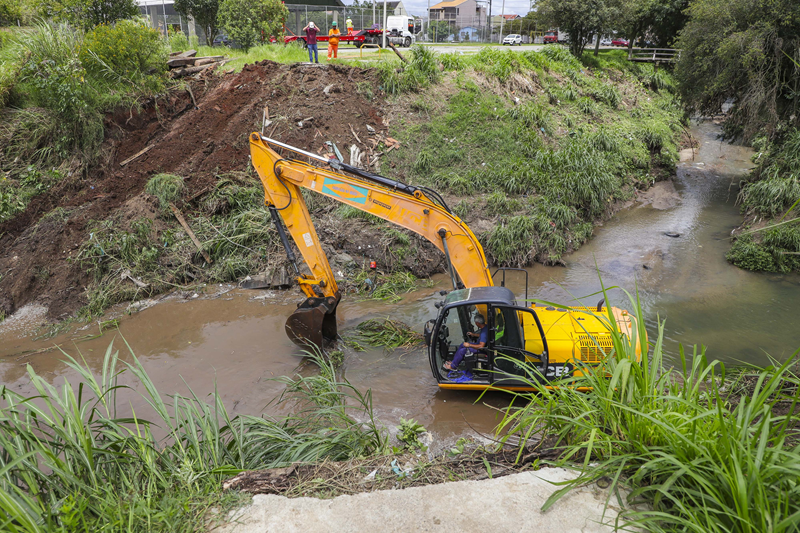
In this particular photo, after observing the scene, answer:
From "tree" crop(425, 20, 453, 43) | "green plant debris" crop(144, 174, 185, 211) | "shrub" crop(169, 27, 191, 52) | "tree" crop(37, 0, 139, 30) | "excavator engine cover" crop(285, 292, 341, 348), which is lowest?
"excavator engine cover" crop(285, 292, 341, 348)

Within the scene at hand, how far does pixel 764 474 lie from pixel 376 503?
2201 mm

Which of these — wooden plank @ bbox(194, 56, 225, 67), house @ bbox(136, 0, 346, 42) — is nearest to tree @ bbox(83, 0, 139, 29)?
wooden plank @ bbox(194, 56, 225, 67)

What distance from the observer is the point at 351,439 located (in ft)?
14.9

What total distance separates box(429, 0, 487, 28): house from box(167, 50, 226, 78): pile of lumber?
1718 inches

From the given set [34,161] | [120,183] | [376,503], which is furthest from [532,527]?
[34,161]

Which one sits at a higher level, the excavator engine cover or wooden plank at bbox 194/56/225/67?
wooden plank at bbox 194/56/225/67

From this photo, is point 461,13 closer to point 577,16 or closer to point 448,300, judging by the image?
point 577,16

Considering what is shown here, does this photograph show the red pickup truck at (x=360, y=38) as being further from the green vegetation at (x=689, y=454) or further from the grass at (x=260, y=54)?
the green vegetation at (x=689, y=454)

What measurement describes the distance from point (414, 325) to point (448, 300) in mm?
2663

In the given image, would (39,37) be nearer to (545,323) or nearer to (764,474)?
(545,323)

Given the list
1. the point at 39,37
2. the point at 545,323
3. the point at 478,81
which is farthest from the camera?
the point at 478,81

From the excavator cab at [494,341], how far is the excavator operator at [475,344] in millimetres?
64

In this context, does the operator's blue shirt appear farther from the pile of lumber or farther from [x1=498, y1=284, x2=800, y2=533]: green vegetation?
the pile of lumber

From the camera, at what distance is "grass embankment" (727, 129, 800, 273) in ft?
34.3
